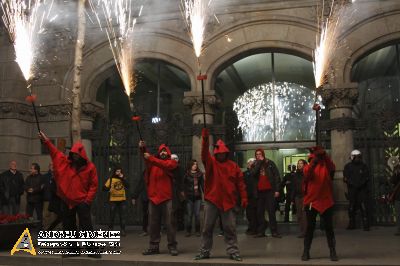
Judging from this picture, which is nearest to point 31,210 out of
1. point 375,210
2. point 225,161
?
point 225,161

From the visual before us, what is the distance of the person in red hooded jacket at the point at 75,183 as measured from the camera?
7523 mm

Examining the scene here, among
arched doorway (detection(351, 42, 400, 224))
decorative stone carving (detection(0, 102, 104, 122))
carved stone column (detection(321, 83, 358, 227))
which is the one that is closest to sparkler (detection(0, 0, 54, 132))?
decorative stone carving (detection(0, 102, 104, 122))

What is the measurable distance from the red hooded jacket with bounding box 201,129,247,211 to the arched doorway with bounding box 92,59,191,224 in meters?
6.09

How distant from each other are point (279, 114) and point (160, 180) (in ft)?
→ 23.7

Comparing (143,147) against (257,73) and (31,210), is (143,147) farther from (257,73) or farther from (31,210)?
(257,73)

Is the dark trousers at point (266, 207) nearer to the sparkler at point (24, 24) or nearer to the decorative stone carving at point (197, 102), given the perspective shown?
the decorative stone carving at point (197, 102)

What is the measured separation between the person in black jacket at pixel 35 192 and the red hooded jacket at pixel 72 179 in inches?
179

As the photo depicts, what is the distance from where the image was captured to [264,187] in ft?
34.2

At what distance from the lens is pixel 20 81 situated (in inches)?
575

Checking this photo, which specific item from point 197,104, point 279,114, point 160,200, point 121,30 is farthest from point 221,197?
point 121,30

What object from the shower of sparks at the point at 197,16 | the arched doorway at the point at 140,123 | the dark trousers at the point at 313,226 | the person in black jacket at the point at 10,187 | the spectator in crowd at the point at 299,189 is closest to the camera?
the dark trousers at the point at 313,226

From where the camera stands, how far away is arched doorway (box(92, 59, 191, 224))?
545 inches

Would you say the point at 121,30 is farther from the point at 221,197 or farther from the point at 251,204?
the point at 221,197

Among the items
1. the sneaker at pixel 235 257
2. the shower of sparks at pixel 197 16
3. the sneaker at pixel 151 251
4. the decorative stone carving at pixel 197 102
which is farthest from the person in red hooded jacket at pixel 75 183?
the decorative stone carving at pixel 197 102
